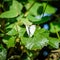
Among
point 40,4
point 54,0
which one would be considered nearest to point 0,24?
point 40,4

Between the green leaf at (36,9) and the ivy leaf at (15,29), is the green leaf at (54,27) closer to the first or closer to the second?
the green leaf at (36,9)

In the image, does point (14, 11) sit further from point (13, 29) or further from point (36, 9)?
point (36, 9)

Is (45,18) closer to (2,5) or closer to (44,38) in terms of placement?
(44,38)

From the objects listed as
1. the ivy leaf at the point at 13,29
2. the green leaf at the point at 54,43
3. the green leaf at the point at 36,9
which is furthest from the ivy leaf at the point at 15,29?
the green leaf at the point at 36,9

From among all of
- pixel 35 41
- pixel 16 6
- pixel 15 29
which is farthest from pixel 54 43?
pixel 16 6

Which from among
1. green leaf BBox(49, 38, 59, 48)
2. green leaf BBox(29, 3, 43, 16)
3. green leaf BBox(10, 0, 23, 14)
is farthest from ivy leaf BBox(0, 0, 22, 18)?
green leaf BBox(49, 38, 59, 48)

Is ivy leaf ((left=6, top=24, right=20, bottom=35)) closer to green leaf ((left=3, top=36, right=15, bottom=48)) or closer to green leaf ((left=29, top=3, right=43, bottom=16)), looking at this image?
green leaf ((left=3, top=36, right=15, bottom=48))
